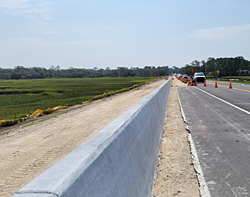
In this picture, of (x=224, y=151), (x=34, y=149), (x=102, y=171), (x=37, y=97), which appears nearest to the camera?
(x=102, y=171)

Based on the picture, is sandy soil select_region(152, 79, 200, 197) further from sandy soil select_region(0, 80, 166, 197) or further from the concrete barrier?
sandy soil select_region(0, 80, 166, 197)

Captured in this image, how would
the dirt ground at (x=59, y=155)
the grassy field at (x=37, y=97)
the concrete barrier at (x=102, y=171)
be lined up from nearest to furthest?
the concrete barrier at (x=102, y=171) → the dirt ground at (x=59, y=155) → the grassy field at (x=37, y=97)

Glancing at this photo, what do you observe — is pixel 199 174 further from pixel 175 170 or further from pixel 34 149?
pixel 34 149

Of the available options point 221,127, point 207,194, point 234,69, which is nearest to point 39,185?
point 207,194

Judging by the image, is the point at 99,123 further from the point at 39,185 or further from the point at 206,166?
the point at 39,185

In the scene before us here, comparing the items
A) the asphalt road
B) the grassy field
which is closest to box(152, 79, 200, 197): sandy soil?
the asphalt road

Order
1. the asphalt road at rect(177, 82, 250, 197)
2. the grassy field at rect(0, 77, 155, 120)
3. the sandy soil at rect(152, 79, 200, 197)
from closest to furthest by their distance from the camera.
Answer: the sandy soil at rect(152, 79, 200, 197) → the asphalt road at rect(177, 82, 250, 197) → the grassy field at rect(0, 77, 155, 120)

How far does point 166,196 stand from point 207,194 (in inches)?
25.0

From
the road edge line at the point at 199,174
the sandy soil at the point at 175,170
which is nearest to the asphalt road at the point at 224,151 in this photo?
the road edge line at the point at 199,174

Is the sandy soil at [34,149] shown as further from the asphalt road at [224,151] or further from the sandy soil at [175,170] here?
the asphalt road at [224,151]

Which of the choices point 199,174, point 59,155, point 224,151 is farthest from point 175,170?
point 59,155

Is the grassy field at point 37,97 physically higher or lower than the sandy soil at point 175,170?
lower

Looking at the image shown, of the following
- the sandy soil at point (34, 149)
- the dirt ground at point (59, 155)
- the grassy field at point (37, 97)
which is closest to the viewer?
the dirt ground at point (59, 155)

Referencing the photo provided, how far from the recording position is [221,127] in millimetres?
10250
